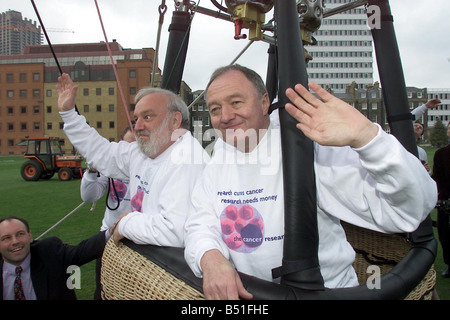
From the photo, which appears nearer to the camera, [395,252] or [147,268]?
[147,268]

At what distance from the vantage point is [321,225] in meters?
1.38

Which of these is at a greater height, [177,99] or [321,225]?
[177,99]


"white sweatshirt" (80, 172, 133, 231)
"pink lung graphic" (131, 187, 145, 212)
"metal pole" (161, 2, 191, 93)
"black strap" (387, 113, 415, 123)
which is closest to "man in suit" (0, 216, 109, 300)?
"white sweatshirt" (80, 172, 133, 231)

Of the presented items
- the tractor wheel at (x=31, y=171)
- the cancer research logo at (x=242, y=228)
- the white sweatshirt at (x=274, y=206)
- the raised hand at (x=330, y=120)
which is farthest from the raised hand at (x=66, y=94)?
the tractor wheel at (x=31, y=171)

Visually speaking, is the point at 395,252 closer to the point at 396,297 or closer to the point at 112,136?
the point at 396,297

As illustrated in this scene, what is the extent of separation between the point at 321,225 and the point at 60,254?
175 cm

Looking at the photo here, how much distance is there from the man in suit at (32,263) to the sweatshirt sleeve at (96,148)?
22.1 inches

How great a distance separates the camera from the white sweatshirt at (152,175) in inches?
60.6

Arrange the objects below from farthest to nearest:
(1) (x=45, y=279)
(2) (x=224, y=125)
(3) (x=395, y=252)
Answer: (1) (x=45, y=279) → (3) (x=395, y=252) → (2) (x=224, y=125)

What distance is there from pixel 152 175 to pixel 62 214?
21.9 ft

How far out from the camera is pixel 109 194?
2.90 m

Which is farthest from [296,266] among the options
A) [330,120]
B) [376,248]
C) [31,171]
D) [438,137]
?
[438,137]

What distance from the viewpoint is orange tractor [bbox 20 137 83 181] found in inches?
614
